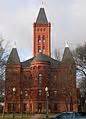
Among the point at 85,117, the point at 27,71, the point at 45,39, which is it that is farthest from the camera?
the point at 45,39

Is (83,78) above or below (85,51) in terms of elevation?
below

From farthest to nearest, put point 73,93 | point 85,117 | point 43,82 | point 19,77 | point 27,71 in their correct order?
1. point 27,71
2. point 43,82
3. point 19,77
4. point 73,93
5. point 85,117

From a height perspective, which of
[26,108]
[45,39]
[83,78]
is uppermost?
[45,39]

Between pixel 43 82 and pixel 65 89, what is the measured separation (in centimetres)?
2778

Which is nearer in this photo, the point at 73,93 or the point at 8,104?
the point at 73,93

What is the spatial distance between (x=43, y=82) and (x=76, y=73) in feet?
143

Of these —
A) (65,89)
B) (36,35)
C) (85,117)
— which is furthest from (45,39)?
(85,117)

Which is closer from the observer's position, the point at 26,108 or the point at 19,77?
the point at 19,77

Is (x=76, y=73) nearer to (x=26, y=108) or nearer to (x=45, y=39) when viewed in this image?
(x=26, y=108)

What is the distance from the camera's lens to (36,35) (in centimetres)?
13650

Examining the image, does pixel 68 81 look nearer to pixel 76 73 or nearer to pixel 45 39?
pixel 76 73

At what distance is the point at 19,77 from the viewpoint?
3780 inches

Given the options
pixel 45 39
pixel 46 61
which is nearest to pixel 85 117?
pixel 46 61

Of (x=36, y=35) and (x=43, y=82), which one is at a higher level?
(x=36, y=35)
